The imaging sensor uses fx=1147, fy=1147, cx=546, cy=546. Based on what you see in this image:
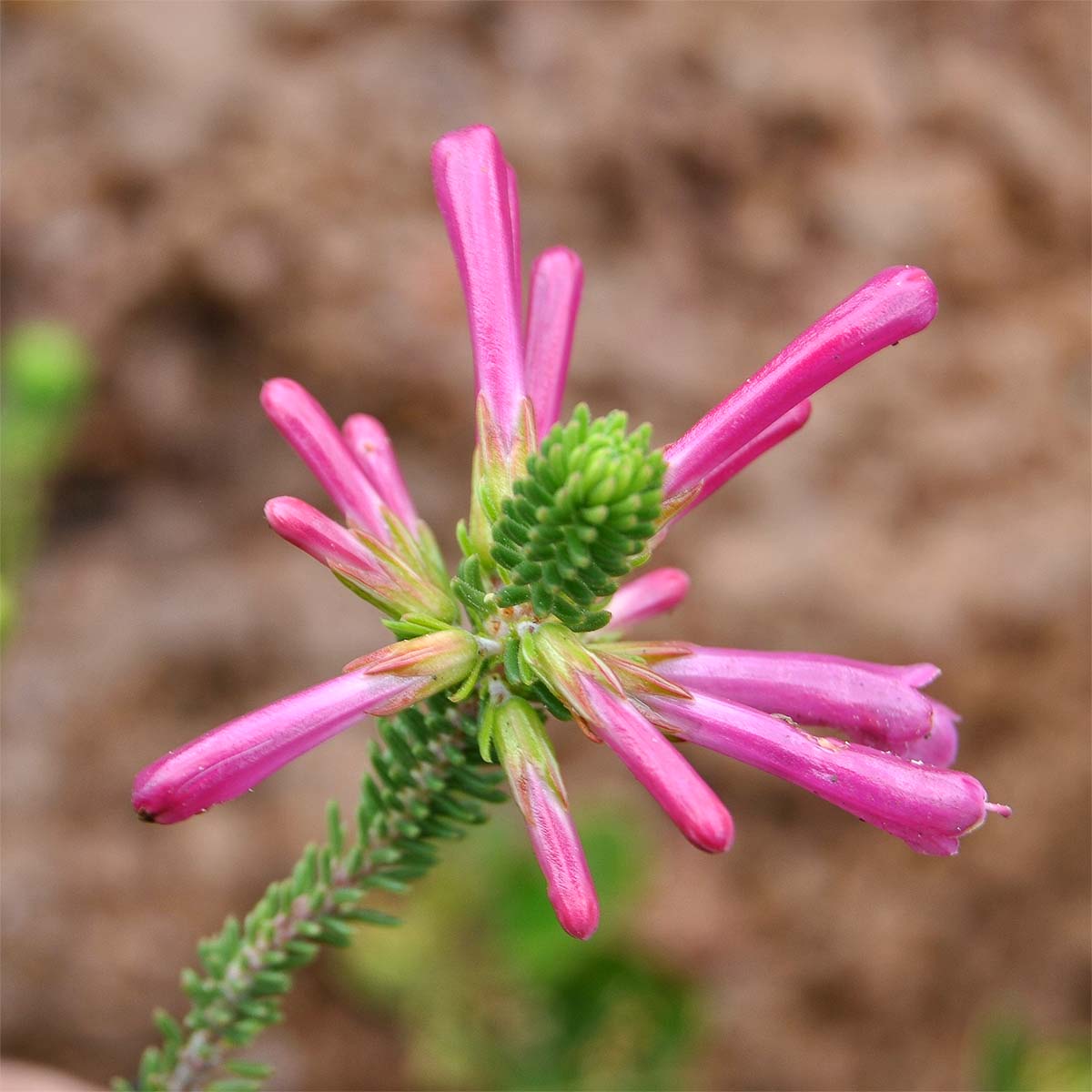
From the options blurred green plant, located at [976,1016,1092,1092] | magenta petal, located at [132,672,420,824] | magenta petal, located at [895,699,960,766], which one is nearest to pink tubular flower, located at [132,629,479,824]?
magenta petal, located at [132,672,420,824]

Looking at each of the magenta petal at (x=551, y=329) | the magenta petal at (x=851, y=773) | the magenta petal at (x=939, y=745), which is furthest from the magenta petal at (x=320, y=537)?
the magenta petal at (x=939, y=745)

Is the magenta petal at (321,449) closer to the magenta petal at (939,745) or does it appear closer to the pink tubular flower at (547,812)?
the pink tubular flower at (547,812)

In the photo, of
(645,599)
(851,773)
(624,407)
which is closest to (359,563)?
(645,599)

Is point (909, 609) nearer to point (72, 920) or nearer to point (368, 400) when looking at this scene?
point (368, 400)

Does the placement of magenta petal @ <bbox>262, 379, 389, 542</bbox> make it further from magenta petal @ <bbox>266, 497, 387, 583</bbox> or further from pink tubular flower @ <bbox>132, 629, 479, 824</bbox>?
pink tubular flower @ <bbox>132, 629, 479, 824</bbox>

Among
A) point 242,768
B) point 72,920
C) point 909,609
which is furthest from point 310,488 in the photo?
point 242,768
